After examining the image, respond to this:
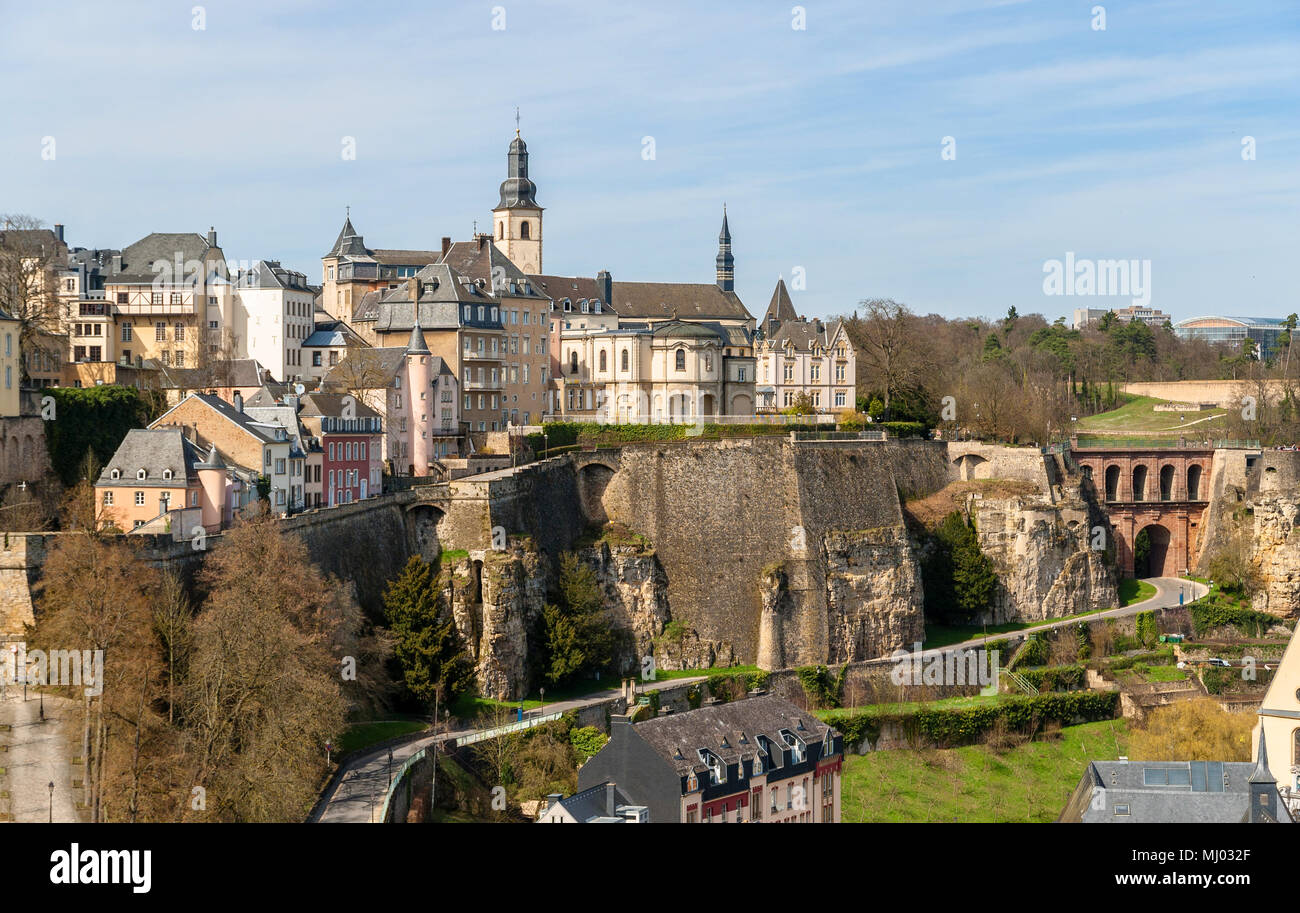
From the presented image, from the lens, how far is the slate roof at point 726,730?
3844 centimetres

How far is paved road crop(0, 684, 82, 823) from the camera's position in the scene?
2869 centimetres

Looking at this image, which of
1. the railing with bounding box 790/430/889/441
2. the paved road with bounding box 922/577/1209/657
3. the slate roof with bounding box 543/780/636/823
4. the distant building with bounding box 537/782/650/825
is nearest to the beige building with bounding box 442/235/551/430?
the railing with bounding box 790/430/889/441

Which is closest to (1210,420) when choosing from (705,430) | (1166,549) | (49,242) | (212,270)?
(1166,549)

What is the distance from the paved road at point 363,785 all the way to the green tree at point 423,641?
191 cm

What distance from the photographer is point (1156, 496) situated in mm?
77250

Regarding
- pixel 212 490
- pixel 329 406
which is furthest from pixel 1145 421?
pixel 212 490

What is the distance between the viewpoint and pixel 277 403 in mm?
51281

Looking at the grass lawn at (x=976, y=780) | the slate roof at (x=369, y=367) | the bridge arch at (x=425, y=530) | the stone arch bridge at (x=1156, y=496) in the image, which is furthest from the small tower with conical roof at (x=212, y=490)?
the stone arch bridge at (x=1156, y=496)

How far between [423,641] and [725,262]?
184 feet

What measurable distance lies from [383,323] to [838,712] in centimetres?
2799

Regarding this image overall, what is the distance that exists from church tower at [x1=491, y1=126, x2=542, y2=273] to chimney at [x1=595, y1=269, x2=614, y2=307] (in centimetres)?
392

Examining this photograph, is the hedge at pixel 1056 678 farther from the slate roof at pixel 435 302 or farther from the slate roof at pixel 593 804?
the slate roof at pixel 435 302

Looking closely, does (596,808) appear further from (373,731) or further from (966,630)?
(966,630)
